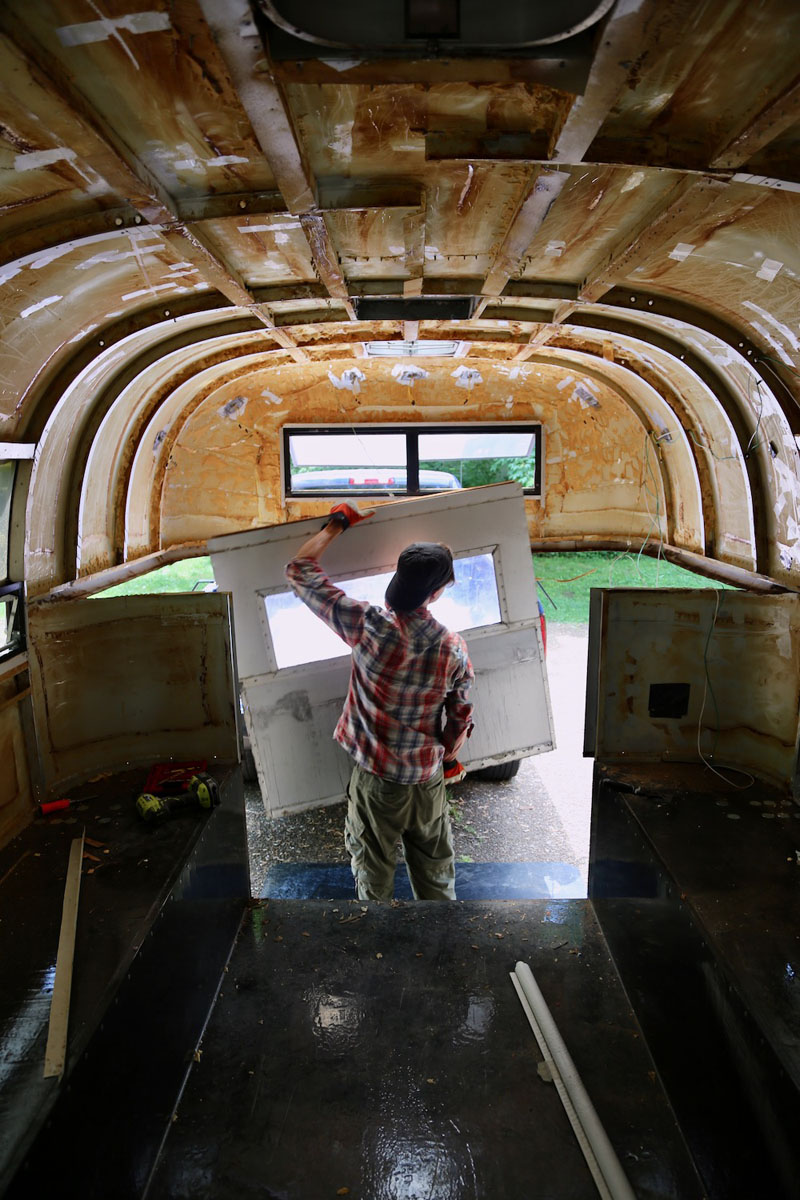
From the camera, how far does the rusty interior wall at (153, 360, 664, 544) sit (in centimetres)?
777

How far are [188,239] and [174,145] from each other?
26.8 inches

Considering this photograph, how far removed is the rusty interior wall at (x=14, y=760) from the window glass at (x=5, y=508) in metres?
0.73

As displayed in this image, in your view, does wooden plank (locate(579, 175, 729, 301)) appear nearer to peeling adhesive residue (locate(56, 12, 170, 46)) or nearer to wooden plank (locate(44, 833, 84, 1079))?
peeling adhesive residue (locate(56, 12, 170, 46))

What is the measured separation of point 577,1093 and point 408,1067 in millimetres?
514

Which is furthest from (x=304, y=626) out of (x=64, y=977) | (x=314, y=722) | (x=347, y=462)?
(x=347, y=462)

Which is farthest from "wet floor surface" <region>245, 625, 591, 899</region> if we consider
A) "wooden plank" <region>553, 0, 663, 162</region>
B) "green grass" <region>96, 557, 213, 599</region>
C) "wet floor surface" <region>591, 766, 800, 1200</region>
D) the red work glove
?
"green grass" <region>96, 557, 213, 599</region>

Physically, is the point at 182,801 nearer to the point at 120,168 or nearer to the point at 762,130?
the point at 120,168

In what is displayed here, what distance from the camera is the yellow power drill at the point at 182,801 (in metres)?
2.83

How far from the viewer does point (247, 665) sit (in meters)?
4.45

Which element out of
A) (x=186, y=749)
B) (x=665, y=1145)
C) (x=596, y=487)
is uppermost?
(x=596, y=487)

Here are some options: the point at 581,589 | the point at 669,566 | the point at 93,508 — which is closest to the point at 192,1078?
the point at 93,508

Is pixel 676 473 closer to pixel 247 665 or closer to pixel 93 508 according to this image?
pixel 247 665

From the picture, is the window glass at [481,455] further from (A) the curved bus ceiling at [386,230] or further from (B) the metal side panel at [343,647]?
(B) the metal side panel at [343,647]

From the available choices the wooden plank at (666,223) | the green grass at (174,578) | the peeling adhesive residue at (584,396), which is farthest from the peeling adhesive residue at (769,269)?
the green grass at (174,578)
